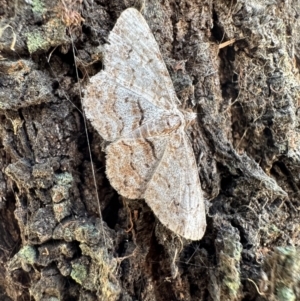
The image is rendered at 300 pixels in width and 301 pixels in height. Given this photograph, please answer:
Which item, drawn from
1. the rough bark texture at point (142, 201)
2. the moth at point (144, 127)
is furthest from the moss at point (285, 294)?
the moth at point (144, 127)

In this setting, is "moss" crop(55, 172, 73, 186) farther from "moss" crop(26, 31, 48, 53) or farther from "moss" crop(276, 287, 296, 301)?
"moss" crop(276, 287, 296, 301)

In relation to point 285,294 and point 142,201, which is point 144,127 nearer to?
point 142,201

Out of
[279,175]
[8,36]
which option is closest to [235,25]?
[279,175]

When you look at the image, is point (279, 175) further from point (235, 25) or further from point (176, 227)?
point (235, 25)

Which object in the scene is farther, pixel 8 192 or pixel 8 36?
pixel 8 192

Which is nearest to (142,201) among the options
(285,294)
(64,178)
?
(64,178)

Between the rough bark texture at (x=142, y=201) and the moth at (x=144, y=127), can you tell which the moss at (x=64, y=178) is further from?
the moth at (x=144, y=127)
